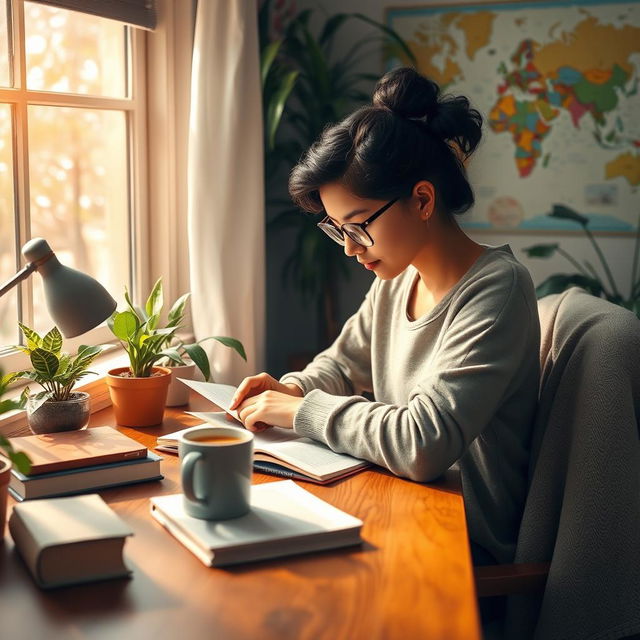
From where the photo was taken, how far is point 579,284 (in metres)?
2.87

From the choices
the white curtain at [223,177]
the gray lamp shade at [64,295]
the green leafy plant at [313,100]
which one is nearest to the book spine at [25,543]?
the gray lamp shade at [64,295]

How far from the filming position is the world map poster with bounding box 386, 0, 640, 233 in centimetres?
298

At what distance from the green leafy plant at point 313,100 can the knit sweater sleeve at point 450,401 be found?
150cm

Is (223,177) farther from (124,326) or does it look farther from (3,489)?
(3,489)

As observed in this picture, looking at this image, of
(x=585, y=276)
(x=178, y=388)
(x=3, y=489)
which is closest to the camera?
(x=3, y=489)

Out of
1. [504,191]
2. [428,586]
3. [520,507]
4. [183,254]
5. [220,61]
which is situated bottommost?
[520,507]

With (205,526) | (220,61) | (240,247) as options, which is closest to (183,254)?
(240,247)

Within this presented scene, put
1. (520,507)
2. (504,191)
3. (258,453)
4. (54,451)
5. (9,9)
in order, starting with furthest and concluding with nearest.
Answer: (504,191)
(9,9)
(520,507)
(258,453)
(54,451)

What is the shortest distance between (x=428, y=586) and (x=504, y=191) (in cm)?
236

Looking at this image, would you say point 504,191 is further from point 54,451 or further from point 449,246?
point 54,451

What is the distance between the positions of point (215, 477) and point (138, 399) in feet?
1.77

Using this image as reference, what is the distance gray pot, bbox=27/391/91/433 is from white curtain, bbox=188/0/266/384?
910 millimetres

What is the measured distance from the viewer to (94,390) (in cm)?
173

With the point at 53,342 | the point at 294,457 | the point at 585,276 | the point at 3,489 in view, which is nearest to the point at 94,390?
the point at 53,342
